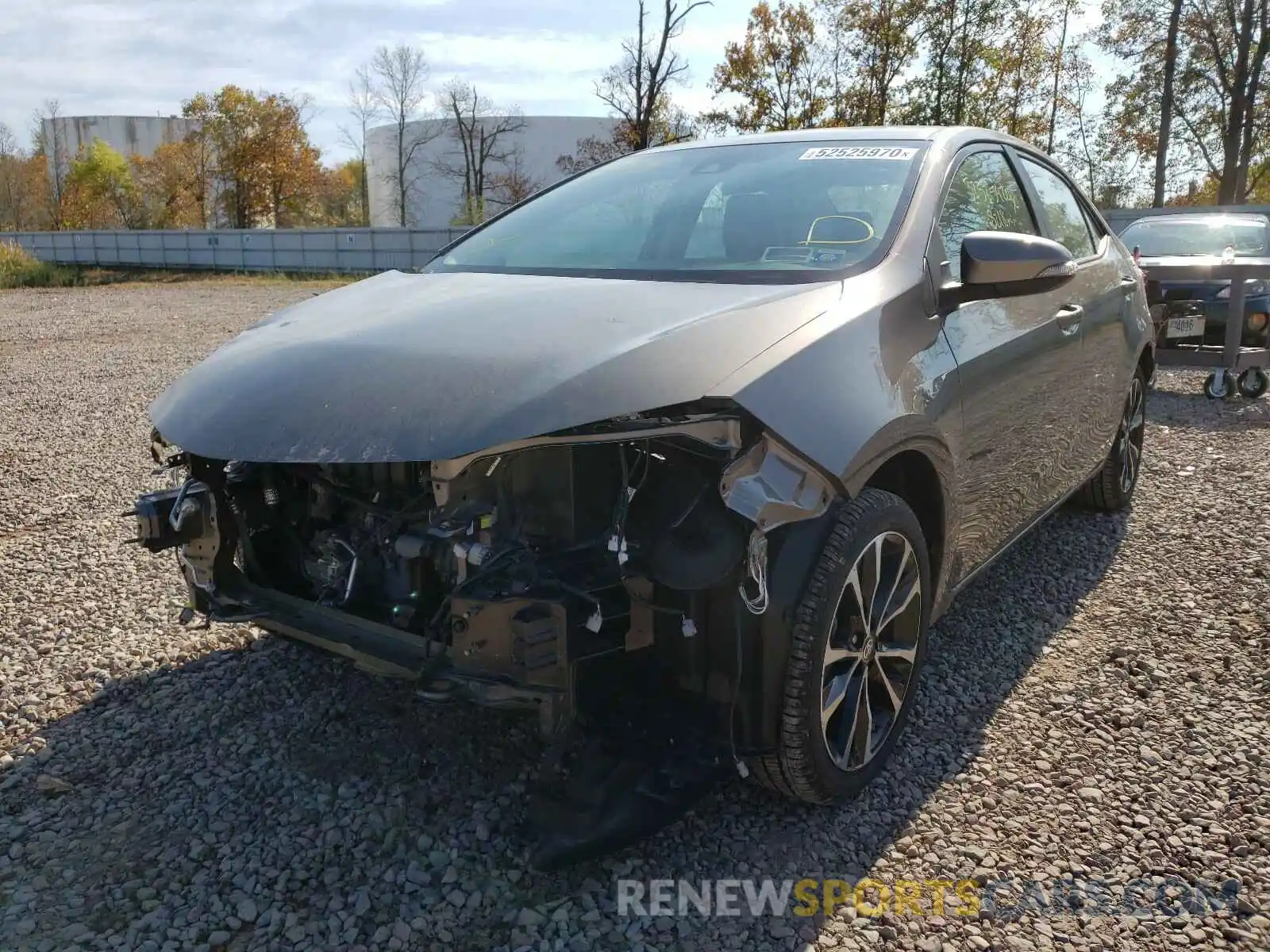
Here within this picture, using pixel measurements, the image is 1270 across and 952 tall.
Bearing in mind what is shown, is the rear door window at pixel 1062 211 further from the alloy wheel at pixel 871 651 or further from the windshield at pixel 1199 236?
the windshield at pixel 1199 236

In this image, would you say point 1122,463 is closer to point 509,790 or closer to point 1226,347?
point 509,790

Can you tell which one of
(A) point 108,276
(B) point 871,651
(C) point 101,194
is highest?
(C) point 101,194

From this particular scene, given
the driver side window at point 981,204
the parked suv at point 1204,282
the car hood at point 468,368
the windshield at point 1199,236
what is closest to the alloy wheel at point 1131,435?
the driver side window at point 981,204

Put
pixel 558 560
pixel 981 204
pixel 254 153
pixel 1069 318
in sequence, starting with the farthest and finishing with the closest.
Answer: pixel 254 153
pixel 1069 318
pixel 981 204
pixel 558 560

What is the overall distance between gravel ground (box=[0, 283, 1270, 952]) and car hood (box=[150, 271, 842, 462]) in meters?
1.02

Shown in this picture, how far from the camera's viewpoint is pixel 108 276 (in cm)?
3359

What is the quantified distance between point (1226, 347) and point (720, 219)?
22.7 feet

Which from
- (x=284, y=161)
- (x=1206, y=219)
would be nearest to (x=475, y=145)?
(x=284, y=161)

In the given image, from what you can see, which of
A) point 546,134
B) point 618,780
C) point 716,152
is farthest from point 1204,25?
point 546,134

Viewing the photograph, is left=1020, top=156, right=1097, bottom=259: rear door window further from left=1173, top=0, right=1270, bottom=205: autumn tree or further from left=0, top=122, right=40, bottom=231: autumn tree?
left=0, top=122, right=40, bottom=231: autumn tree

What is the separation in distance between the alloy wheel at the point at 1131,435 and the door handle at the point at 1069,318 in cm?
122

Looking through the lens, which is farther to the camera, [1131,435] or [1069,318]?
[1131,435]

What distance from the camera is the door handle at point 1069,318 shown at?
12.0 ft

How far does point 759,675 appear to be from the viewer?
7.56 feet
